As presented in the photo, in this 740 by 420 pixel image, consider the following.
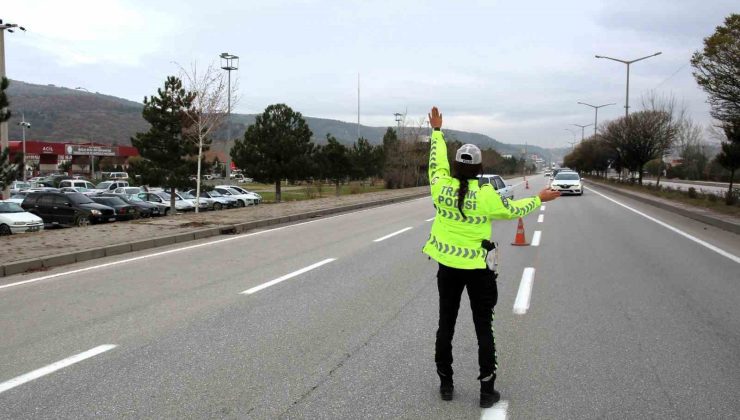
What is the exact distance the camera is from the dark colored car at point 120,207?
24.2 metres

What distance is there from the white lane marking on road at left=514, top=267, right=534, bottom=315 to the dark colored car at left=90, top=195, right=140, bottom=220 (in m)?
19.7

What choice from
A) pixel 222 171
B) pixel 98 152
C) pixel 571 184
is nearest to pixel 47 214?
pixel 571 184

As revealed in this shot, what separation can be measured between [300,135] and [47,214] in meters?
19.8

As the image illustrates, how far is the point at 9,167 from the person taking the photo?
1355cm

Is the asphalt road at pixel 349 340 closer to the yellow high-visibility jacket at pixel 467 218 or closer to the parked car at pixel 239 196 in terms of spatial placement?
the yellow high-visibility jacket at pixel 467 218

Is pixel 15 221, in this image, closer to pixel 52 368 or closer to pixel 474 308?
pixel 52 368

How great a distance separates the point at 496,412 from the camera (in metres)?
3.79

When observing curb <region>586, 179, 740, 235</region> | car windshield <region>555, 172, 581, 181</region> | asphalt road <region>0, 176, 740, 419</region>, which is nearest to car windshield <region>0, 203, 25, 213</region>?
asphalt road <region>0, 176, 740, 419</region>

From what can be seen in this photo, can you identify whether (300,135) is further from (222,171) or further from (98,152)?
(222,171)

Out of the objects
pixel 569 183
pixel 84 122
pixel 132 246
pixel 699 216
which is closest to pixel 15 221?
pixel 132 246

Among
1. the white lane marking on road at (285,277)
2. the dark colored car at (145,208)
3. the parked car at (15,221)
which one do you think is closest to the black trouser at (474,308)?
the white lane marking on road at (285,277)

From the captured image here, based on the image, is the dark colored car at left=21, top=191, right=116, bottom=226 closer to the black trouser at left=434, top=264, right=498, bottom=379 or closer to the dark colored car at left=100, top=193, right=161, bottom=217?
the dark colored car at left=100, top=193, right=161, bottom=217

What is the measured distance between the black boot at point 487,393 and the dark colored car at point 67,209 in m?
21.9

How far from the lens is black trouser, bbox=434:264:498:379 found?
155 inches
